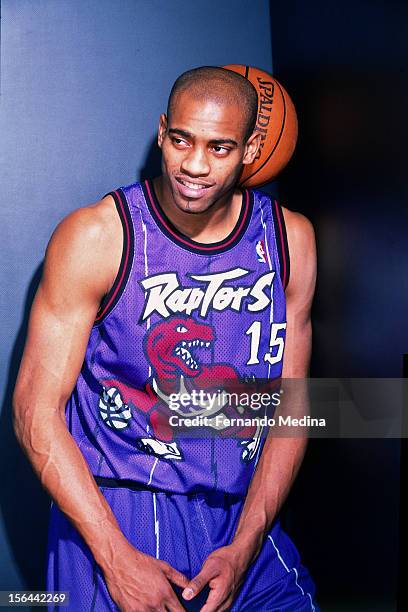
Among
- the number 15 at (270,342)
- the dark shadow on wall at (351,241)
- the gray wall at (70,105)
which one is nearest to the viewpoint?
the dark shadow on wall at (351,241)

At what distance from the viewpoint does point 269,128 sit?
1.88m

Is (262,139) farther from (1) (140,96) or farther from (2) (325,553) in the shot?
(2) (325,553)

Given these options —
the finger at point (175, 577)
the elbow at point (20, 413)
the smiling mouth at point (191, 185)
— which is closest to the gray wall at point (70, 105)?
the elbow at point (20, 413)

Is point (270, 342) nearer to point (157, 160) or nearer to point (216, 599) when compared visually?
point (216, 599)

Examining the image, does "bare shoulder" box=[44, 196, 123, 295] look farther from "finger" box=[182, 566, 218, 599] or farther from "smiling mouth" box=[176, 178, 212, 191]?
"finger" box=[182, 566, 218, 599]

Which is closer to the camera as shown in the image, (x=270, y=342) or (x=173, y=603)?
(x=173, y=603)

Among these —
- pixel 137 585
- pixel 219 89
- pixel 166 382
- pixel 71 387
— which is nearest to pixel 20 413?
pixel 71 387

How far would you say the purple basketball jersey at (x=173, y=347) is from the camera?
178 centimetres

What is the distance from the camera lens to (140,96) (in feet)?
7.33

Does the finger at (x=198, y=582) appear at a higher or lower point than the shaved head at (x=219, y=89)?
lower

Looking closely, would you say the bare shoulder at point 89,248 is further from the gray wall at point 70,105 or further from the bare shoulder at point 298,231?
the gray wall at point 70,105

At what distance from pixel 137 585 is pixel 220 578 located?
0.19m

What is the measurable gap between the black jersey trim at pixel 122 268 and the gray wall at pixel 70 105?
500mm

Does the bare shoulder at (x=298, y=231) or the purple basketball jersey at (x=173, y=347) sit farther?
the bare shoulder at (x=298, y=231)
